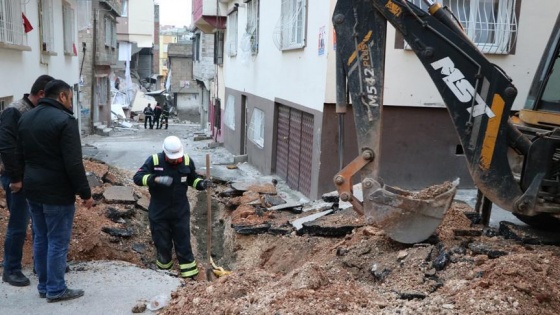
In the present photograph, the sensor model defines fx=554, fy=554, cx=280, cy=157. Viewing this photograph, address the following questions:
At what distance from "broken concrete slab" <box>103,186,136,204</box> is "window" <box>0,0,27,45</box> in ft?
10.9

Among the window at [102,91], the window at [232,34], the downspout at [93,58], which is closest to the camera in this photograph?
the window at [232,34]

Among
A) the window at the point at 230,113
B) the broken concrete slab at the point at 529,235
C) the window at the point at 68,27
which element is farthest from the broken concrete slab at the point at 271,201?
the window at the point at 68,27

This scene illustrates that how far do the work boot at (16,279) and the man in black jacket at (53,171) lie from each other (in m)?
0.53

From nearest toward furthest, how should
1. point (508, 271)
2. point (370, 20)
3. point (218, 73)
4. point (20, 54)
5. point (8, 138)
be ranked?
1. point (508, 271)
2. point (8, 138)
3. point (370, 20)
4. point (20, 54)
5. point (218, 73)

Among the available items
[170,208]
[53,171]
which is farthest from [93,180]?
[53,171]

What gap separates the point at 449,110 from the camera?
546 cm

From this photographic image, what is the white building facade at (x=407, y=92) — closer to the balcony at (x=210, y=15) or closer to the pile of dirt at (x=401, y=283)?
the pile of dirt at (x=401, y=283)

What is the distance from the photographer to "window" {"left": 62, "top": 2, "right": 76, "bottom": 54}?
1717cm

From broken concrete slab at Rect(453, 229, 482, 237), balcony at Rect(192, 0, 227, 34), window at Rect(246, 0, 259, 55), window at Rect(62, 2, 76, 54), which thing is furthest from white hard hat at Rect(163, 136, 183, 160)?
balcony at Rect(192, 0, 227, 34)

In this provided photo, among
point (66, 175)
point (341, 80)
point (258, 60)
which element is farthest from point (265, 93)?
point (66, 175)

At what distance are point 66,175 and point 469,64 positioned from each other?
3821mm

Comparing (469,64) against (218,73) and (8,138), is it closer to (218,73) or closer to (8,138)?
(8,138)

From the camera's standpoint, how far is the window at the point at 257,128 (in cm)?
1530

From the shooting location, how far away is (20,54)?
38.1ft
